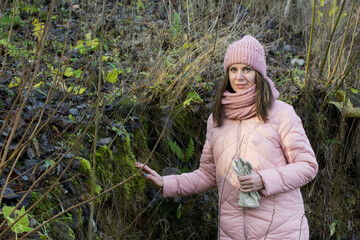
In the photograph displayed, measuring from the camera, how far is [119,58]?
4559 mm

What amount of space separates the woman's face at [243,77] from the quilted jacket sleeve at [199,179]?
1.17 feet

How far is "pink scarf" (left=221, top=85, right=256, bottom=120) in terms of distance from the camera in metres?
2.90

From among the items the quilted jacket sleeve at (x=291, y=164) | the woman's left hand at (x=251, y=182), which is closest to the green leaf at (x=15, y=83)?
the woman's left hand at (x=251, y=182)

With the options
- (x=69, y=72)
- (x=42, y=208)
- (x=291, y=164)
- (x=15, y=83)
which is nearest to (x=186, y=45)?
(x=69, y=72)

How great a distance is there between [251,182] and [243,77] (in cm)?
78

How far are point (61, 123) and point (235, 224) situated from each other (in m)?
1.48

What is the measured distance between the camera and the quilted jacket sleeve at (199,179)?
3.12 metres

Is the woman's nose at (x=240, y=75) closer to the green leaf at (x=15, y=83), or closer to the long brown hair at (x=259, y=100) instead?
the long brown hair at (x=259, y=100)

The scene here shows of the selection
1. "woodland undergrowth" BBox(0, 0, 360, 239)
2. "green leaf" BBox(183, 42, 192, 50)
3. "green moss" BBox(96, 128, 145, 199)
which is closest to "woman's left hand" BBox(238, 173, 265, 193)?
"woodland undergrowth" BBox(0, 0, 360, 239)

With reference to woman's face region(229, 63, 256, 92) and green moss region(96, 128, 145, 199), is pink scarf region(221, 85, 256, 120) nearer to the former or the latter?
woman's face region(229, 63, 256, 92)

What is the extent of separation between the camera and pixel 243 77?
297 cm

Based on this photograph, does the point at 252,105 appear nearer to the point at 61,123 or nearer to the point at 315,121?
the point at 61,123

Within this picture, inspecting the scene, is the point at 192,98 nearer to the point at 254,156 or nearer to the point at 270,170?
the point at 254,156

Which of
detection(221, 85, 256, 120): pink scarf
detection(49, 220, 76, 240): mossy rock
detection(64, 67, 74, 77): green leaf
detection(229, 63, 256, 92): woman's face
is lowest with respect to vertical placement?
detection(49, 220, 76, 240): mossy rock
